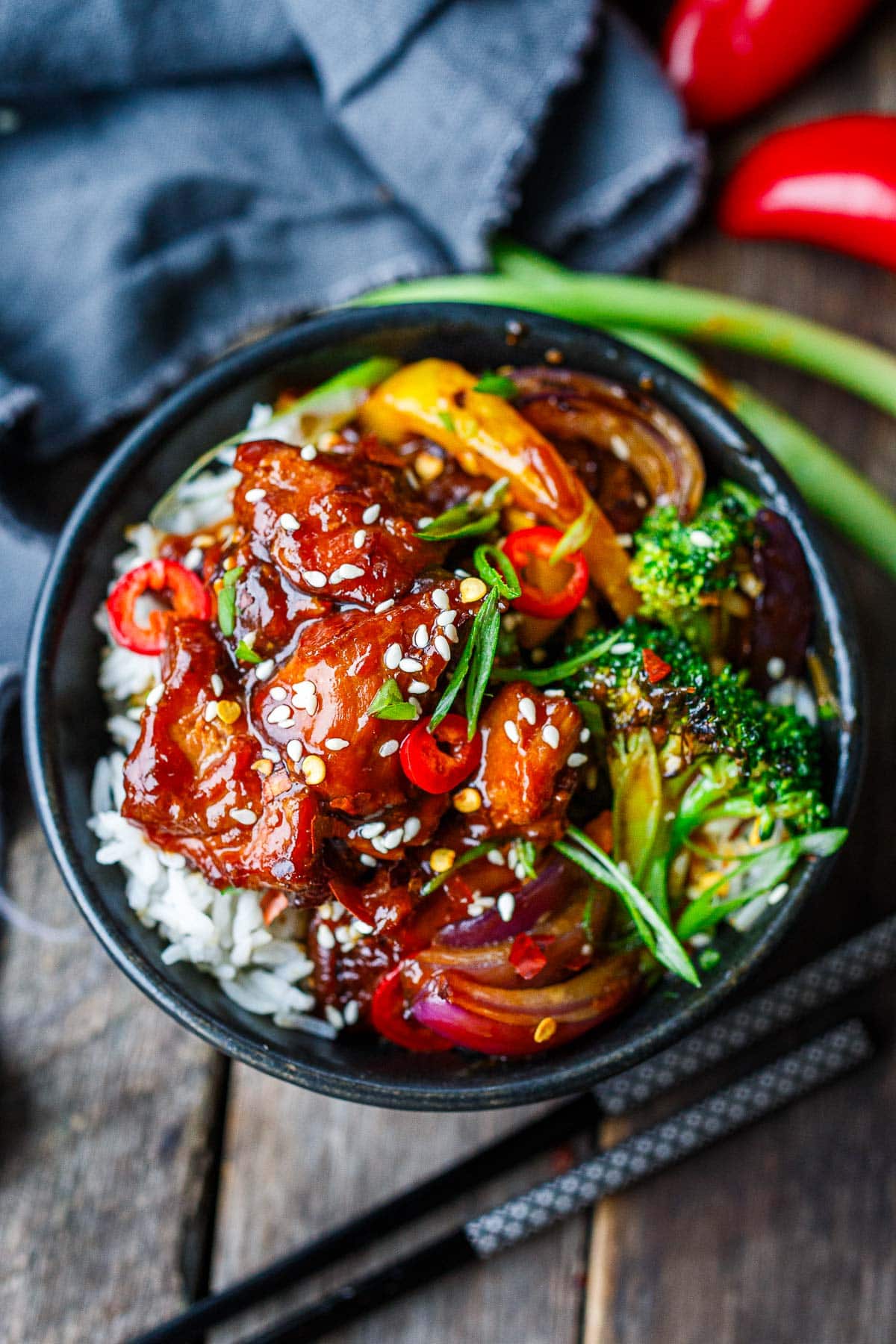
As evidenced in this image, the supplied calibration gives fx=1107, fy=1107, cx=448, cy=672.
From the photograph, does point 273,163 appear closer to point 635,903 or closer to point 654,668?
point 654,668

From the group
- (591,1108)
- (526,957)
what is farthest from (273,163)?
(591,1108)

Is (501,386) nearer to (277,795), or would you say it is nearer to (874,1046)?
(277,795)

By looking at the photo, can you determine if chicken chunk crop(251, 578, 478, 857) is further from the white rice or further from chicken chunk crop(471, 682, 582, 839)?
the white rice

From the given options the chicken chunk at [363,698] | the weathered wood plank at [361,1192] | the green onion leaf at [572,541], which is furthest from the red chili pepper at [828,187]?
the weathered wood plank at [361,1192]

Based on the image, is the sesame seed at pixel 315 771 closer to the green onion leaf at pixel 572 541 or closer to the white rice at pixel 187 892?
the white rice at pixel 187 892

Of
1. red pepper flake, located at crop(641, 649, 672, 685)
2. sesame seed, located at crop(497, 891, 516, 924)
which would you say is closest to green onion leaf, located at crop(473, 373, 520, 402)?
red pepper flake, located at crop(641, 649, 672, 685)
